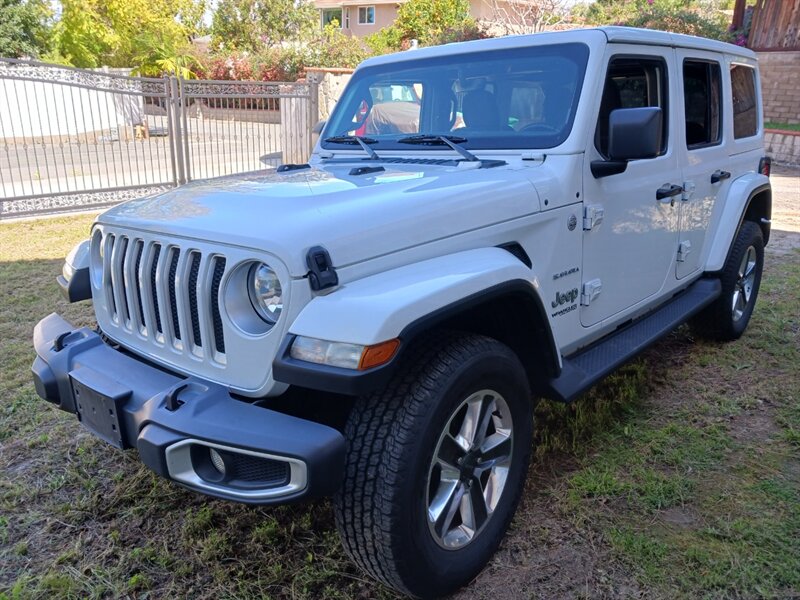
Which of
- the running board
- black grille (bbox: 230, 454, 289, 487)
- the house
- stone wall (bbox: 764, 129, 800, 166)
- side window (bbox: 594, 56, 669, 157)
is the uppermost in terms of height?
the house

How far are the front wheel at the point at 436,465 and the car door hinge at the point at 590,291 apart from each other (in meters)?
0.75

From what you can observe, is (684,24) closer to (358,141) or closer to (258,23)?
(358,141)

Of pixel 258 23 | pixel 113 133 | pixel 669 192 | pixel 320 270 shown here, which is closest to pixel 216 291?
pixel 320 270

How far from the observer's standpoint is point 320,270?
2.03 m

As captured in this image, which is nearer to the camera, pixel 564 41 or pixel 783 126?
pixel 564 41

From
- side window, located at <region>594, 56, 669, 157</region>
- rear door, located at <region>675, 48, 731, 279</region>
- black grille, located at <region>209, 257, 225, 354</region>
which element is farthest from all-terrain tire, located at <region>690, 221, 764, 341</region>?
black grille, located at <region>209, 257, 225, 354</region>

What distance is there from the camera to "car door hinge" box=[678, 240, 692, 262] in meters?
3.96

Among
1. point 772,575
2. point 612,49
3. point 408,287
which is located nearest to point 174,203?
point 408,287

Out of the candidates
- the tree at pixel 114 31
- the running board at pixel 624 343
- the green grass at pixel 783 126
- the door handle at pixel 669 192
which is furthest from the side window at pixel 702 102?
the tree at pixel 114 31

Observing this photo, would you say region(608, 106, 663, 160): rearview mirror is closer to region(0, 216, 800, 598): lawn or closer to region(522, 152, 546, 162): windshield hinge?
region(522, 152, 546, 162): windshield hinge

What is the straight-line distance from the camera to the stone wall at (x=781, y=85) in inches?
669

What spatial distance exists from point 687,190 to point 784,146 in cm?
1336

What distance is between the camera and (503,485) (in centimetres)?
259

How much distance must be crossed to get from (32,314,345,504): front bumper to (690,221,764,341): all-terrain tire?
11.6 feet
